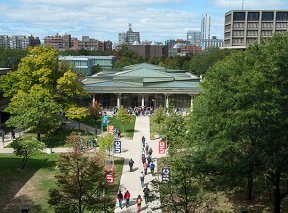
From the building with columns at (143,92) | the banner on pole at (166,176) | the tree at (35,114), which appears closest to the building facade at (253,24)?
the building with columns at (143,92)

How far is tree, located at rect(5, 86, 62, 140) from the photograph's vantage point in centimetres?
3500

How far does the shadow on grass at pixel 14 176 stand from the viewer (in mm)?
22892

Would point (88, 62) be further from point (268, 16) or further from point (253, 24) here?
point (268, 16)

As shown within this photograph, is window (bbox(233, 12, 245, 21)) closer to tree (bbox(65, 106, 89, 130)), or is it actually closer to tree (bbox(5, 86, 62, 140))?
tree (bbox(65, 106, 89, 130))

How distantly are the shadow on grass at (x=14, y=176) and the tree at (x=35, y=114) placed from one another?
3.41 m

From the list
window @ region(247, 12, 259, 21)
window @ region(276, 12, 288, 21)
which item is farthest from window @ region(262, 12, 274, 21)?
window @ region(247, 12, 259, 21)

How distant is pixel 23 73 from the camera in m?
42.2

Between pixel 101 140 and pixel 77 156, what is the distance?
12.2m

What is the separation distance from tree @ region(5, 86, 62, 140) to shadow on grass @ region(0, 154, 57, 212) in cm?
341

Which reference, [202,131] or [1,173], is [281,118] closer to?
[202,131]

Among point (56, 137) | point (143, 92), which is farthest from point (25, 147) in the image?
point (143, 92)

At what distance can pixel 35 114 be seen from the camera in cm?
3512

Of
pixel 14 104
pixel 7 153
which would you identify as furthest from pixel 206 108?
pixel 14 104

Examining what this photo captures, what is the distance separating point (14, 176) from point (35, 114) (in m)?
8.62
